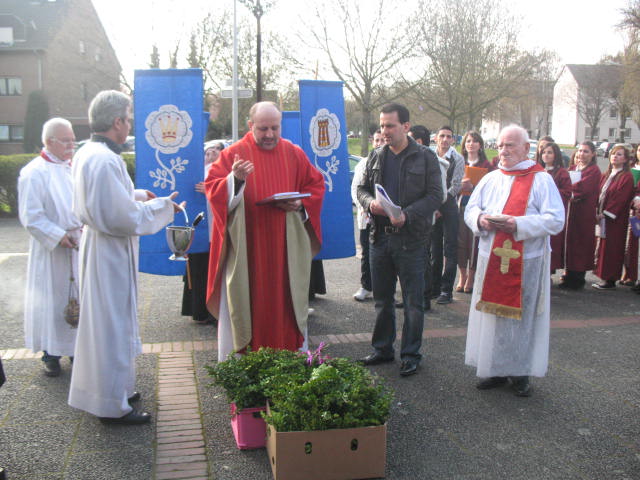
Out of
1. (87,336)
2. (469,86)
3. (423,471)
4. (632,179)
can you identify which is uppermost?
(469,86)

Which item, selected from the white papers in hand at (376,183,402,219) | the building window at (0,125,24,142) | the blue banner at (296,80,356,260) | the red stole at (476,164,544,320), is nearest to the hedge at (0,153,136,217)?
the blue banner at (296,80,356,260)

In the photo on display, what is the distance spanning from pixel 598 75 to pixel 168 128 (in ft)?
219

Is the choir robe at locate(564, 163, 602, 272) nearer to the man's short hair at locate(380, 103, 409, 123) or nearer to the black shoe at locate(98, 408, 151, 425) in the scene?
the man's short hair at locate(380, 103, 409, 123)

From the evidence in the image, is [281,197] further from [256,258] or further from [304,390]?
[304,390]

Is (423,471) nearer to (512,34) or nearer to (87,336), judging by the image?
(87,336)

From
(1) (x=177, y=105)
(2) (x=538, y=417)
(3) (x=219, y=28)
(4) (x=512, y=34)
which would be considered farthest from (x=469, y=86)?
(2) (x=538, y=417)

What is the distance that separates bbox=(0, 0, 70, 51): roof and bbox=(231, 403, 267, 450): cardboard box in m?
44.8

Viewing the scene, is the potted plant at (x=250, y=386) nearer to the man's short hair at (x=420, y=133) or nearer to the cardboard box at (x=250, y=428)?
the cardboard box at (x=250, y=428)

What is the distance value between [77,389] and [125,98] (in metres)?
1.91

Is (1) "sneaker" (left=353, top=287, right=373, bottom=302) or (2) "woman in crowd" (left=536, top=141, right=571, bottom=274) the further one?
(2) "woman in crowd" (left=536, top=141, right=571, bottom=274)

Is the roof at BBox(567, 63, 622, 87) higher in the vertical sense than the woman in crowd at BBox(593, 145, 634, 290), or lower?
higher

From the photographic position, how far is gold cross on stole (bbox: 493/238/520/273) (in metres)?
4.67

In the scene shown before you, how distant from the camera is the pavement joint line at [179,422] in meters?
3.58

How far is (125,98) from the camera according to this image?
4.04 meters
